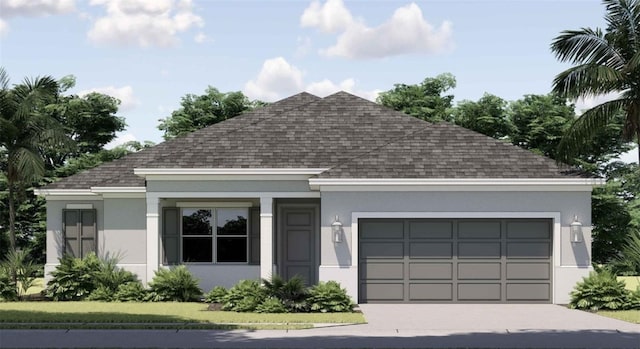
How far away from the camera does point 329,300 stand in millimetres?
21234

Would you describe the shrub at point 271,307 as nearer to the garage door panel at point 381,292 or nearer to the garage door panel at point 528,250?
the garage door panel at point 381,292

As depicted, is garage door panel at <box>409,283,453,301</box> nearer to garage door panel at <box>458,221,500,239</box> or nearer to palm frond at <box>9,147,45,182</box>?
garage door panel at <box>458,221,500,239</box>

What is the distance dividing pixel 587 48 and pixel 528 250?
18.7ft

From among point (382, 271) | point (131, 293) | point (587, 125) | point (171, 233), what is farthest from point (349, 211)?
point (587, 125)

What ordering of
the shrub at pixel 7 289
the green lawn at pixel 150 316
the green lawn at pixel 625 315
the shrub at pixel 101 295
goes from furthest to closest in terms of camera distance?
the shrub at pixel 7 289
the shrub at pixel 101 295
the green lawn at pixel 625 315
the green lawn at pixel 150 316

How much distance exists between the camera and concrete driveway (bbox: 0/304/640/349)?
14.9 metres

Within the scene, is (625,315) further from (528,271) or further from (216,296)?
(216,296)

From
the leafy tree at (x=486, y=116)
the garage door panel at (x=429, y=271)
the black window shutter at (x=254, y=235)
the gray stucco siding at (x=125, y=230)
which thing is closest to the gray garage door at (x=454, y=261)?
the garage door panel at (x=429, y=271)

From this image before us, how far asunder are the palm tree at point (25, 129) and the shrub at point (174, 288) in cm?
682

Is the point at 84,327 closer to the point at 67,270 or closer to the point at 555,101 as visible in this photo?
the point at 67,270

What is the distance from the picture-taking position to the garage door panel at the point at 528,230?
2395cm

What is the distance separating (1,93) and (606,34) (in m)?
18.7

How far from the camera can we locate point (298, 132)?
27.9m

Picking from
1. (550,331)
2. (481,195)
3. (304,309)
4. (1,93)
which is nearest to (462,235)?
(481,195)
